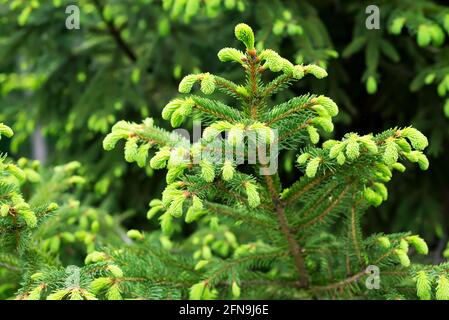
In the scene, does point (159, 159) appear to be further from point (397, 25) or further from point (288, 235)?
point (397, 25)

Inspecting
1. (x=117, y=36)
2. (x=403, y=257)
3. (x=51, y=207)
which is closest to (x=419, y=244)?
(x=403, y=257)

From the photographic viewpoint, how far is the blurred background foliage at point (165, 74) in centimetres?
363

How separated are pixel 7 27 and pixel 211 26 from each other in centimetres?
152

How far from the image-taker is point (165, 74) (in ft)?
13.9

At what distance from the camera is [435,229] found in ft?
12.7

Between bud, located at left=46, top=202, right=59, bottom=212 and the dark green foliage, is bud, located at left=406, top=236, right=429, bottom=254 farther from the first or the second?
bud, located at left=46, top=202, right=59, bottom=212

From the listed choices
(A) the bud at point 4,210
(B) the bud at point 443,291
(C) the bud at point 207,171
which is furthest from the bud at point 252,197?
(A) the bud at point 4,210

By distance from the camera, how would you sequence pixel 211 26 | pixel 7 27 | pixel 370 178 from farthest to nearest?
pixel 211 26 < pixel 7 27 < pixel 370 178

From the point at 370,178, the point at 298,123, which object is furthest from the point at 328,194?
the point at 298,123

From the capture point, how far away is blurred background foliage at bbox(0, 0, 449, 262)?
3.63m

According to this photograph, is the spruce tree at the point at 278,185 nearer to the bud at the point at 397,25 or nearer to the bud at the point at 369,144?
the bud at the point at 369,144

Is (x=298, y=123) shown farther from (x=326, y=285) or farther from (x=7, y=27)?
(x=7, y=27)

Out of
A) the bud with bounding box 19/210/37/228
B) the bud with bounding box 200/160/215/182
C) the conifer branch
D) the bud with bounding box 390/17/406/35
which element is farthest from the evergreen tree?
the conifer branch
